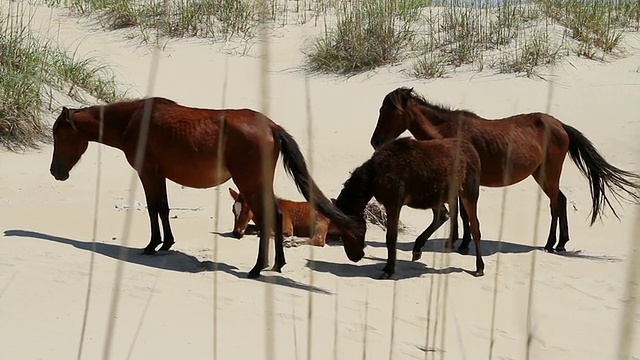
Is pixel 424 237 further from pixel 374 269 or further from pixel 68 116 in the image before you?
pixel 68 116

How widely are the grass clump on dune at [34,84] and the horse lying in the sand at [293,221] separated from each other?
→ 308cm

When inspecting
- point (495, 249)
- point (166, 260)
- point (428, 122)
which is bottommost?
point (495, 249)

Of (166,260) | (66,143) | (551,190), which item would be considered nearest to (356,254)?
(166,260)

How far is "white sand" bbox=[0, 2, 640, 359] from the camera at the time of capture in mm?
5758

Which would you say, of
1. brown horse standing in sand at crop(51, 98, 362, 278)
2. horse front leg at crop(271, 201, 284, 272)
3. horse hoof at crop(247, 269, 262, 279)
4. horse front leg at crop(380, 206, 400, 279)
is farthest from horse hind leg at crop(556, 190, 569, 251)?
horse hoof at crop(247, 269, 262, 279)

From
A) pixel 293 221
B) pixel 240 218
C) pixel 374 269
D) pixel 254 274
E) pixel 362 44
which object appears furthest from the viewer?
pixel 362 44

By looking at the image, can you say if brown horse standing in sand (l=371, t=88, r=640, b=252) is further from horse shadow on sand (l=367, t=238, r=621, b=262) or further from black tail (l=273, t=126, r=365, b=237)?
black tail (l=273, t=126, r=365, b=237)

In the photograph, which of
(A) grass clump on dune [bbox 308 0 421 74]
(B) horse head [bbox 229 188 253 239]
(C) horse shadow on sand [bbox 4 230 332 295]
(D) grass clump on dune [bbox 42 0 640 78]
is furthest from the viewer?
(A) grass clump on dune [bbox 308 0 421 74]

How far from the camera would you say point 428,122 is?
30.5 feet

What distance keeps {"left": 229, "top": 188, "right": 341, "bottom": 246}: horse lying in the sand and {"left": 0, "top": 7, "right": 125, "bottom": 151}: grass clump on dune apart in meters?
3.08

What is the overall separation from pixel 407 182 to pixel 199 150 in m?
1.64

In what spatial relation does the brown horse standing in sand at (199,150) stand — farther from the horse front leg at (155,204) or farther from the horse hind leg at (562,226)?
the horse hind leg at (562,226)

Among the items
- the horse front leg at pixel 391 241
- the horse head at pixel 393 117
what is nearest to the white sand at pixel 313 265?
the horse front leg at pixel 391 241

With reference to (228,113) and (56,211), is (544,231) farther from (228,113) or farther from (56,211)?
(56,211)
